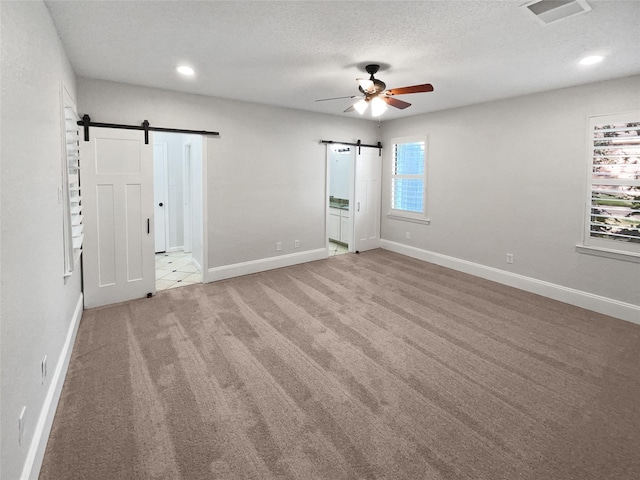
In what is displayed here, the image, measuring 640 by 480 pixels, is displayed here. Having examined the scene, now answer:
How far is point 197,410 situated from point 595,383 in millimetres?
2866

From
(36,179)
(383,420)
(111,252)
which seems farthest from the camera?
(111,252)

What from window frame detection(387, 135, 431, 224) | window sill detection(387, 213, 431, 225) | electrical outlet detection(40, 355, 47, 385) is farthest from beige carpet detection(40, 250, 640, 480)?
window frame detection(387, 135, 431, 224)

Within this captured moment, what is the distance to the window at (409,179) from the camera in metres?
6.04

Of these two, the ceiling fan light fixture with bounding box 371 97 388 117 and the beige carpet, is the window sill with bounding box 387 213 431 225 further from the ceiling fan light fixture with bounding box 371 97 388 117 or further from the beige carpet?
the ceiling fan light fixture with bounding box 371 97 388 117

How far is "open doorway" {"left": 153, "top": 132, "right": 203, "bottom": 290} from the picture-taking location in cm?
585

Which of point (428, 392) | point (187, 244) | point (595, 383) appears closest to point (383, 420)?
point (428, 392)

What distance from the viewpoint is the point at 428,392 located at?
8.02ft

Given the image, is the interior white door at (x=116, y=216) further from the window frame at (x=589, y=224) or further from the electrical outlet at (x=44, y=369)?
the window frame at (x=589, y=224)

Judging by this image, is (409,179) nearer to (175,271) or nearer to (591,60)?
(591,60)

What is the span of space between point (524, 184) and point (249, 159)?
149 inches

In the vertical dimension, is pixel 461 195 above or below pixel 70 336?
above

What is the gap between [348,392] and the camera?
243 cm

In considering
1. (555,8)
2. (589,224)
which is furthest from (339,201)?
(555,8)

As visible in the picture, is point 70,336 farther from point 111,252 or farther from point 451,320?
point 451,320
